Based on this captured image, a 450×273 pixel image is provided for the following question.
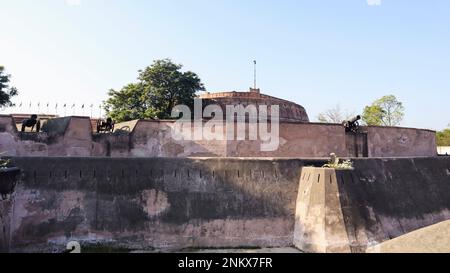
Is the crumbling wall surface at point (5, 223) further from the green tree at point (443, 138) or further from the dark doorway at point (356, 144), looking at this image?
the green tree at point (443, 138)

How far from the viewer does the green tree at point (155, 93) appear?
1766 cm

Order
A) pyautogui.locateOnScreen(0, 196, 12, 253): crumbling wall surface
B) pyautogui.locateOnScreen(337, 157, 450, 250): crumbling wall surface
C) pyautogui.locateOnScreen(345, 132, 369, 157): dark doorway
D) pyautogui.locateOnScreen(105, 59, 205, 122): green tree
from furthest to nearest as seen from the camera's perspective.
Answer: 1. pyautogui.locateOnScreen(105, 59, 205, 122): green tree
2. pyautogui.locateOnScreen(345, 132, 369, 157): dark doorway
3. pyautogui.locateOnScreen(337, 157, 450, 250): crumbling wall surface
4. pyautogui.locateOnScreen(0, 196, 12, 253): crumbling wall surface

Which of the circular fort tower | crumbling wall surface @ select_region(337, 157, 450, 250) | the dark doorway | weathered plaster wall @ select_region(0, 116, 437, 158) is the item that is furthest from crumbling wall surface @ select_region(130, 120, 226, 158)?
the circular fort tower

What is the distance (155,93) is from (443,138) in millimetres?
26054

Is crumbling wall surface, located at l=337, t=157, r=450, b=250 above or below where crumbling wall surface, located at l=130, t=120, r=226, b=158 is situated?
below

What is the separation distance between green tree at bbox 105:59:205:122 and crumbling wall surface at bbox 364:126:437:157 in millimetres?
8859

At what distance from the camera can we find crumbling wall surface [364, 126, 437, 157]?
12.5 metres

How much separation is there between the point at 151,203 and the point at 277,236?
280 centimetres

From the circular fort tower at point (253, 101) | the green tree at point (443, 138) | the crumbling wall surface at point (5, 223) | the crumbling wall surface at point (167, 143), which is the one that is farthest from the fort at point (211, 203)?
the green tree at point (443, 138)

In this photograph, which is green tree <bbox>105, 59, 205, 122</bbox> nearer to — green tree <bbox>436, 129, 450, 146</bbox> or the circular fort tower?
the circular fort tower

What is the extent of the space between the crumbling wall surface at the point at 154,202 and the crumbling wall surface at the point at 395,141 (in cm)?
572

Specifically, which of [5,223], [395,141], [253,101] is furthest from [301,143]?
[5,223]

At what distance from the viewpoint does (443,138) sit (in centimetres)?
3044
